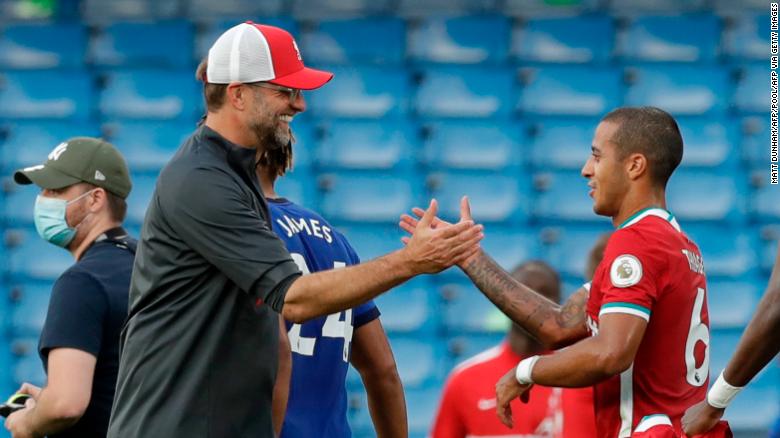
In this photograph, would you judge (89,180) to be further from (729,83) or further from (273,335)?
(729,83)

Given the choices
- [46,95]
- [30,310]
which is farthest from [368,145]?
[30,310]

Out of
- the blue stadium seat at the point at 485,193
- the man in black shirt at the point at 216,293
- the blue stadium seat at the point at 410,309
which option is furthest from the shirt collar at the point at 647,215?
the blue stadium seat at the point at 485,193

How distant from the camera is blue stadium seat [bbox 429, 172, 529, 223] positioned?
10227 mm

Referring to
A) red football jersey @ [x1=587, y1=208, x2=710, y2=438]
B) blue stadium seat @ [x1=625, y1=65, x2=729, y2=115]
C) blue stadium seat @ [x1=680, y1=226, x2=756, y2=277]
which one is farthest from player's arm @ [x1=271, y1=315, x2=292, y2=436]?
blue stadium seat @ [x1=625, y1=65, x2=729, y2=115]

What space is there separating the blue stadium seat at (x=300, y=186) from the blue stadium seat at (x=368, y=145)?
0.20m

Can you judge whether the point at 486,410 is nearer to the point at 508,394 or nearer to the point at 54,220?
the point at 508,394

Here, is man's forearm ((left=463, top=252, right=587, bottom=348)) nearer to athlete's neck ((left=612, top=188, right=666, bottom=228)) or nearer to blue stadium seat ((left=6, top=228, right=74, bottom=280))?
athlete's neck ((left=612, top=188, right=666, bottom=228))

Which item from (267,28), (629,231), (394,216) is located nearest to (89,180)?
(267,28)

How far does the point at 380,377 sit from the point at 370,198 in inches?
218

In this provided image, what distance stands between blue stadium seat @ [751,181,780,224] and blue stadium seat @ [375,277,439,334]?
2684 mm

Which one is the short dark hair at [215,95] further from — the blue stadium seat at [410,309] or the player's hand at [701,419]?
the blue stadium seat at [410,309]

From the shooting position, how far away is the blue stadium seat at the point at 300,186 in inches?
400

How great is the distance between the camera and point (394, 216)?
33.5 feet

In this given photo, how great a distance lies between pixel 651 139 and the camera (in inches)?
169
